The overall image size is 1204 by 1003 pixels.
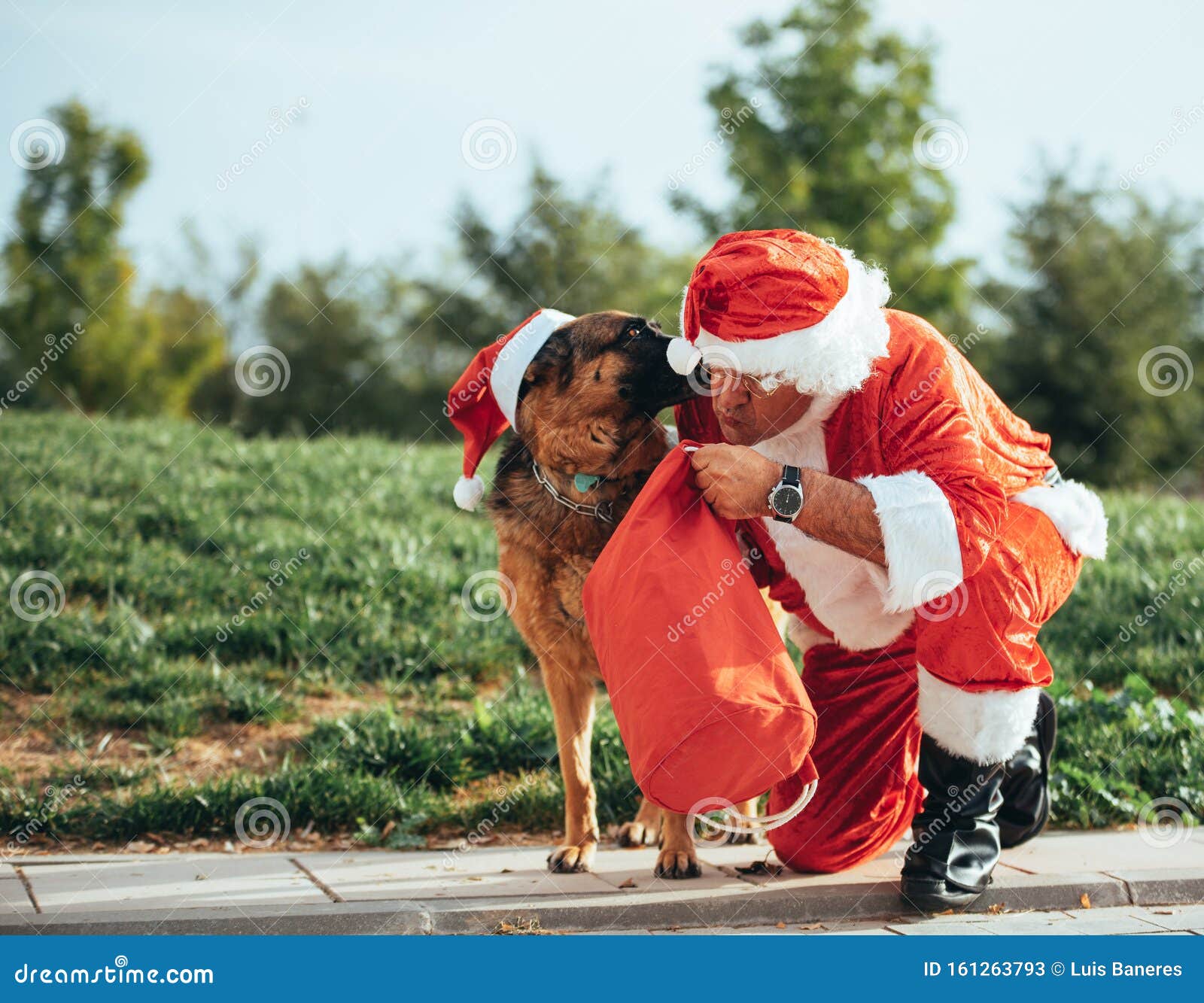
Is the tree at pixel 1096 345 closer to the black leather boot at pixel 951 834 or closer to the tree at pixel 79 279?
the tree at pixel 79 279

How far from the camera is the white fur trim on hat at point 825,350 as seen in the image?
10.9 ft

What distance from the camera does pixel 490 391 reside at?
409 cm

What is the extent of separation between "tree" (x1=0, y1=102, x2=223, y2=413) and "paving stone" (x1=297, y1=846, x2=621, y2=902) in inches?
742

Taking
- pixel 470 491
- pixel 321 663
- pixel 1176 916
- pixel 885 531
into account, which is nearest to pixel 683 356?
pixel 885 531

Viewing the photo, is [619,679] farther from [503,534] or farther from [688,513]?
[503,534]

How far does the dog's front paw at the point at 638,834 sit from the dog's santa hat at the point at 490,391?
1380 mm

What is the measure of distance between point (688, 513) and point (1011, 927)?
1567 mm


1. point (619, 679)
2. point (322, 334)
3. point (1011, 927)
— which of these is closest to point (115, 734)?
point (619, 679)

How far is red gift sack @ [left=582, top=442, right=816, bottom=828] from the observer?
9.62 feet

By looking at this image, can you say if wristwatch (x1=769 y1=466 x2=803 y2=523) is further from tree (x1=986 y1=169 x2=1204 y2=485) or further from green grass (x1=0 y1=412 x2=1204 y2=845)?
tree (x1=986 y1=169 x2=1204 y2=485)

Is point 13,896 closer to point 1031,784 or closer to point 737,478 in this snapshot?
point 737,478

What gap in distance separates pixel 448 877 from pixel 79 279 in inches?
888

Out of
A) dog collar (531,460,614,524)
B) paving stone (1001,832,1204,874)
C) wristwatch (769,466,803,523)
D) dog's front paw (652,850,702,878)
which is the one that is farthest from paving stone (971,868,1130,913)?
dog collar (531,460,614,524)

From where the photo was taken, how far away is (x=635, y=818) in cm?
451
